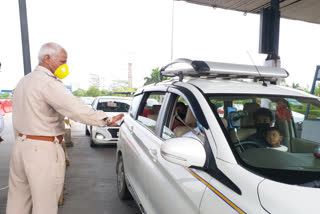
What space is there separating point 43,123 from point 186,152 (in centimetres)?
124

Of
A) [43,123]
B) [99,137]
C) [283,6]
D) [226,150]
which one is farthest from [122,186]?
[283,6]

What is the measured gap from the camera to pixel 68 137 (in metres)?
7.04

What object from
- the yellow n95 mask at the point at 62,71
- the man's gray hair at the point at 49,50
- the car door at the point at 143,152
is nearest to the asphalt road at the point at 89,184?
the car door at the point at 143,152

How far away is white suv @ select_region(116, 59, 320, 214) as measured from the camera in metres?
1.17

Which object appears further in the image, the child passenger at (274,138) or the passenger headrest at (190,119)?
the passenger headrest at (190,119)

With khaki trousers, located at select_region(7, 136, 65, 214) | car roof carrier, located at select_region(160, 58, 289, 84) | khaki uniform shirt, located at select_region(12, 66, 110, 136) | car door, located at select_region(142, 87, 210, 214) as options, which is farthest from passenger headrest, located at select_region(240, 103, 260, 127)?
khaki trousers, located at select_region(7, 136, 65, 214)

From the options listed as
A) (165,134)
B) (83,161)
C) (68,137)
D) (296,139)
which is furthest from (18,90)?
(68,137)

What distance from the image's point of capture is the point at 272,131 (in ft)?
6.21

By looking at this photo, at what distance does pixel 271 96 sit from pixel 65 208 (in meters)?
2.97

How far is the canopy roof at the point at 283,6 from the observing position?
302 inches

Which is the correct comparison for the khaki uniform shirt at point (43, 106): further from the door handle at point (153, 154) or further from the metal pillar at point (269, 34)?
the metal pillar at point (269, 34)

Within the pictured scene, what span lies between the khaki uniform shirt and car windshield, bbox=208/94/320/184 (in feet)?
3.29

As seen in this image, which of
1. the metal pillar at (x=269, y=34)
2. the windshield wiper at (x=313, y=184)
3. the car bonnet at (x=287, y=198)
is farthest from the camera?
the metal pillar at (x=269, y=34)

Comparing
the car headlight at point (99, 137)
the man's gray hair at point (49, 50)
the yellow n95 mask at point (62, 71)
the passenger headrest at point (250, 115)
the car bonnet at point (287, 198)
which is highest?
the man's gray hair at point (49, 50)
